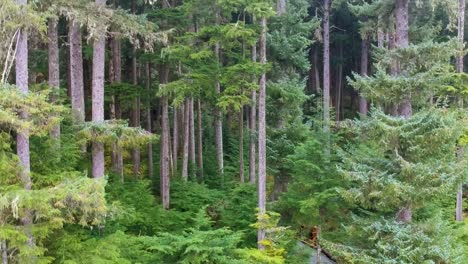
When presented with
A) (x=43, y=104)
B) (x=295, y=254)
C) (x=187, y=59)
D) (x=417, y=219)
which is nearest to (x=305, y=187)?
(x=295, y=254)

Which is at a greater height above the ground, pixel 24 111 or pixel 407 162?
pixel 24 111

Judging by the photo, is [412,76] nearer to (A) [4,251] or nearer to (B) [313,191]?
(B) [313,191]

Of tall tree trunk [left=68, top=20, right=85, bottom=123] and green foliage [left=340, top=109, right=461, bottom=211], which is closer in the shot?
green foliage [left=340, top=109, right=461, bottom=211]

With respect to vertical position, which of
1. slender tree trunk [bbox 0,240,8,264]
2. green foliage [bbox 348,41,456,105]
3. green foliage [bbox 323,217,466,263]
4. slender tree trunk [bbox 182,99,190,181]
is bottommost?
green foliage [bbox 323,217,466,263]

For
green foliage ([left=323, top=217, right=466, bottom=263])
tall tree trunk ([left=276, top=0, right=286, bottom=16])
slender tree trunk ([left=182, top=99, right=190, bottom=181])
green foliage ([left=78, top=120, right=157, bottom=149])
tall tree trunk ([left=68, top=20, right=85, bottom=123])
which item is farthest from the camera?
tall tree trunk ([left=276, top=0, right=286, bottom=16])

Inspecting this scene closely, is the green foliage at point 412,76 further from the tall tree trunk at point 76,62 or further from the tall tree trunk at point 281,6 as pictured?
the tall tree trunk at point 281,6

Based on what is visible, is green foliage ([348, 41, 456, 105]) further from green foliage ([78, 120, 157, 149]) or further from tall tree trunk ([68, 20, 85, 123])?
tall tree trunk ([68, 20, 85, 123])

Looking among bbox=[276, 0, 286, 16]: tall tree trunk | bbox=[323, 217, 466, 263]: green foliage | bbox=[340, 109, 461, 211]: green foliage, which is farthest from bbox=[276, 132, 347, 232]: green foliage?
bbox=[276, 0, 286, 16]: tall tree trunk

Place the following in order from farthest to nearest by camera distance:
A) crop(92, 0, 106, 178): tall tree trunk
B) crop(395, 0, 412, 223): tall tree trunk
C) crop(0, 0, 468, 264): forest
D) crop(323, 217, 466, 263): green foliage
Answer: crop(92, 0, 106, 178): tall tree trunk
crop(395, 0, 412, 223): tall tree trunk
crop(323, 217, 466, 263): green foliage
crop(0, 0, 468, 264): forest

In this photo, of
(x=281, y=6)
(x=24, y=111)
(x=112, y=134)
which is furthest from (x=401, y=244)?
(x=281, y=6)

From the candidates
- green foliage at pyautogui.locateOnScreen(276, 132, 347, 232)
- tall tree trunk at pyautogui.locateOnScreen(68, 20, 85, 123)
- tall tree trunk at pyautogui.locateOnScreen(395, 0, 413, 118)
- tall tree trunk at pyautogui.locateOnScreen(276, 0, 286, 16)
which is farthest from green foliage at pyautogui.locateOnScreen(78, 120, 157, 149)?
tall tree trunk at pyautogui.locateOnScreen(276, 0, 286, 16)

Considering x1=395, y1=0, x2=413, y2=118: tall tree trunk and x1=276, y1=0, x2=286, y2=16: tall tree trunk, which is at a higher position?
x1=276, y1=0, x2=286, y2=16: tall tree trunk

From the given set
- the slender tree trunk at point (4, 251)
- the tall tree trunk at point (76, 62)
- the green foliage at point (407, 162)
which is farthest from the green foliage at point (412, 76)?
the slender tree trunk at point (4, 251)

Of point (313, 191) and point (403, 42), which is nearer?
point (403, 42)
